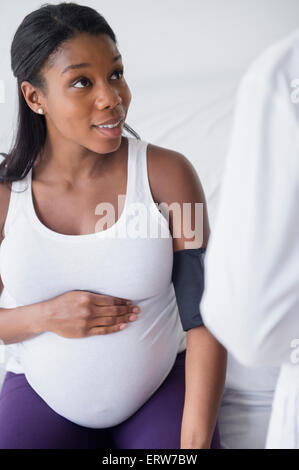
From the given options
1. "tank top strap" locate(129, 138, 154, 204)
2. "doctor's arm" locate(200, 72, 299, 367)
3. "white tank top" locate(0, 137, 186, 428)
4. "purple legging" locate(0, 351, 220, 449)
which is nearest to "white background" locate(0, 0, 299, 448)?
"tank top strap" locate(129, 138, 154, 204)

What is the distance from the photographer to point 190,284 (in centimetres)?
93

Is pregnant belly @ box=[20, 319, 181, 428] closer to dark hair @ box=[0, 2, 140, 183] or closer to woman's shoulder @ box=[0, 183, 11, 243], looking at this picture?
woman's shoulder @ box=[0, 183, 11, 243]

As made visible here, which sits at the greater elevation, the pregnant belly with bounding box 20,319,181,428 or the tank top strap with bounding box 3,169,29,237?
the tank top strap with bounding box 3,169,29,237

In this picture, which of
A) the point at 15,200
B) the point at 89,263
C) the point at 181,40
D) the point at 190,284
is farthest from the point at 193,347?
the point at 181,40

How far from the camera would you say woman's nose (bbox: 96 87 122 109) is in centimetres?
85

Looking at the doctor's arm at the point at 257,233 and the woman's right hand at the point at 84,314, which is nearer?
the doctor's arm at the point at 257,233

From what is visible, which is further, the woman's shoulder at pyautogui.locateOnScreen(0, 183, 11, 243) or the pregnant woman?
the woman's shoulder at pyautogui.locateOnScreen(0, 183, 11, 243)

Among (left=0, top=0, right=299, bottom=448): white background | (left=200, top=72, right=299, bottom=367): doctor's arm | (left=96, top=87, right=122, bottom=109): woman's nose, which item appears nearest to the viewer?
(left=200, top=72, right=299, bottom=367): doctor's arm

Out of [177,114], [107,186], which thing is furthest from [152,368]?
[177,114]

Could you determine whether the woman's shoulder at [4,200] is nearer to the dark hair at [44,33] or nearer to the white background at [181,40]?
the dark hair at [44,33]

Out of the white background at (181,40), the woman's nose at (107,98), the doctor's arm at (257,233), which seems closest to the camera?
the doctor's arm at (257,233)

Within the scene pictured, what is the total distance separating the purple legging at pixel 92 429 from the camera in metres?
0.92

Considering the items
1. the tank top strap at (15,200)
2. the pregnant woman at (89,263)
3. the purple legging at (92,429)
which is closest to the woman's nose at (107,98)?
the pregnant woman at (89,263)

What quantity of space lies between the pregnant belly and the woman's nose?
37 cm
